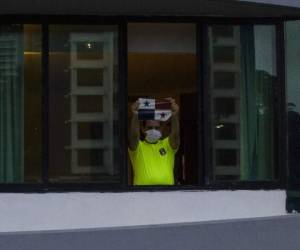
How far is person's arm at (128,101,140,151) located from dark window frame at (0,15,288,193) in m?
0.09

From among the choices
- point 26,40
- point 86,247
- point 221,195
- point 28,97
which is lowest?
point 86,247

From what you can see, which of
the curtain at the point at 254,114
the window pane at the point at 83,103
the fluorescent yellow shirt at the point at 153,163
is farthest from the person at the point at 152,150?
the curtain at the point at 254,114

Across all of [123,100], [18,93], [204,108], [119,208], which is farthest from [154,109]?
[18,93]

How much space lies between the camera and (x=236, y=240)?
25.1 ft

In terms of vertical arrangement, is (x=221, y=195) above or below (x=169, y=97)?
below

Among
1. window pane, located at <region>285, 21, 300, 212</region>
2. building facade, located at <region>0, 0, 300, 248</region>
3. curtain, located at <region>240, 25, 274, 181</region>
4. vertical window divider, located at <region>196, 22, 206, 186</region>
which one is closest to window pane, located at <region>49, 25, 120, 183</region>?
building facade, located at <region>0, 0, 300, 248</region>

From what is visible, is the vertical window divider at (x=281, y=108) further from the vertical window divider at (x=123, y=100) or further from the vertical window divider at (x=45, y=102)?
the vertical window divider at (x=45, y=102)

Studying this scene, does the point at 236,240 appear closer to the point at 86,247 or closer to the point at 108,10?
the point at 86,247

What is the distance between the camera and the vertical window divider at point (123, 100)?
25.4 ft

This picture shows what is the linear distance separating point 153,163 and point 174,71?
1.02 m

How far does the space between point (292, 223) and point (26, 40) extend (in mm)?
3290

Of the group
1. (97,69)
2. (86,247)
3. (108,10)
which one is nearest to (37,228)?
(86,247)

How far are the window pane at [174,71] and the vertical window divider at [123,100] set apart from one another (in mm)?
103

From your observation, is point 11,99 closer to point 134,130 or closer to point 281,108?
point 134,130
